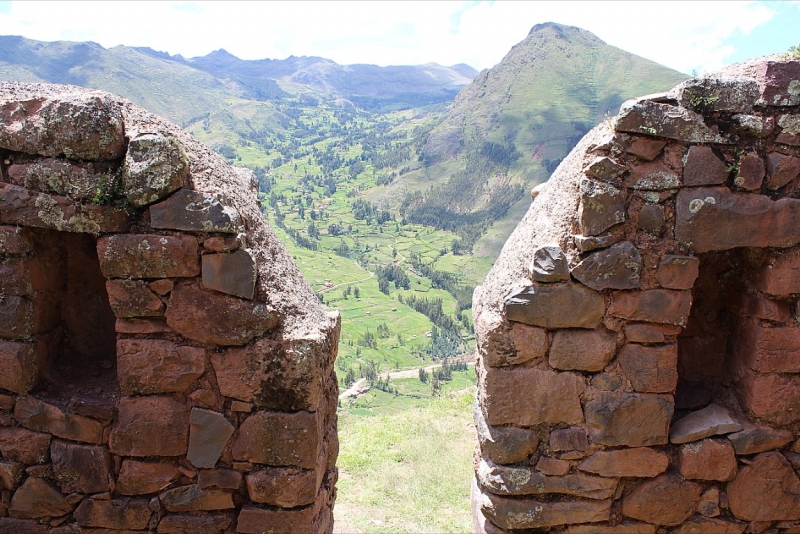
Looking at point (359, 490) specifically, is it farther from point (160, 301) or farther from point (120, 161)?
point (120, 161)

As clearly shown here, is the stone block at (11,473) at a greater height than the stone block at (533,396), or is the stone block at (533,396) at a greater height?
the stone block at (533,396)

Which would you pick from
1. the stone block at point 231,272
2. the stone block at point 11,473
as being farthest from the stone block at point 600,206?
the stone block at point 11,473

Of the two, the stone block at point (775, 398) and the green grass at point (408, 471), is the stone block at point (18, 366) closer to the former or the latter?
the green grass at point (408, 471)

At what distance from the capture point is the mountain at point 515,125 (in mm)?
107125

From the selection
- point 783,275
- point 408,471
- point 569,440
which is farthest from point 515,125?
point 569,440

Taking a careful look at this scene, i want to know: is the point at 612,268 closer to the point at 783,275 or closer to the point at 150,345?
the point at 783,275

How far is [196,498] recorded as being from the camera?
14.6ft

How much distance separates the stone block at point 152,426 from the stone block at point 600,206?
3.24 meters

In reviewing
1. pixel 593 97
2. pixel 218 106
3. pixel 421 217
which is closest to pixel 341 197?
pixel 421 217

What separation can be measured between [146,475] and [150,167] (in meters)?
2.28

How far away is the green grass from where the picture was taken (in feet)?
22.3

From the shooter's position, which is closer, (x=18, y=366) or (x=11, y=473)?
(x=18, y=366)

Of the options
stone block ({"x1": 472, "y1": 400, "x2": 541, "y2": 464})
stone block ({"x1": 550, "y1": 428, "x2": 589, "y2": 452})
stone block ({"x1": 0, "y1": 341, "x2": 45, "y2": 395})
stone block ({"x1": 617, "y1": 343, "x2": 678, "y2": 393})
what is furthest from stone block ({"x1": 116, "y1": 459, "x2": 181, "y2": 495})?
stone block ({"x1": 617, "y1": 343, "x2": 678, "y2": 393})

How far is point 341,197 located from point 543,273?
127761mm
